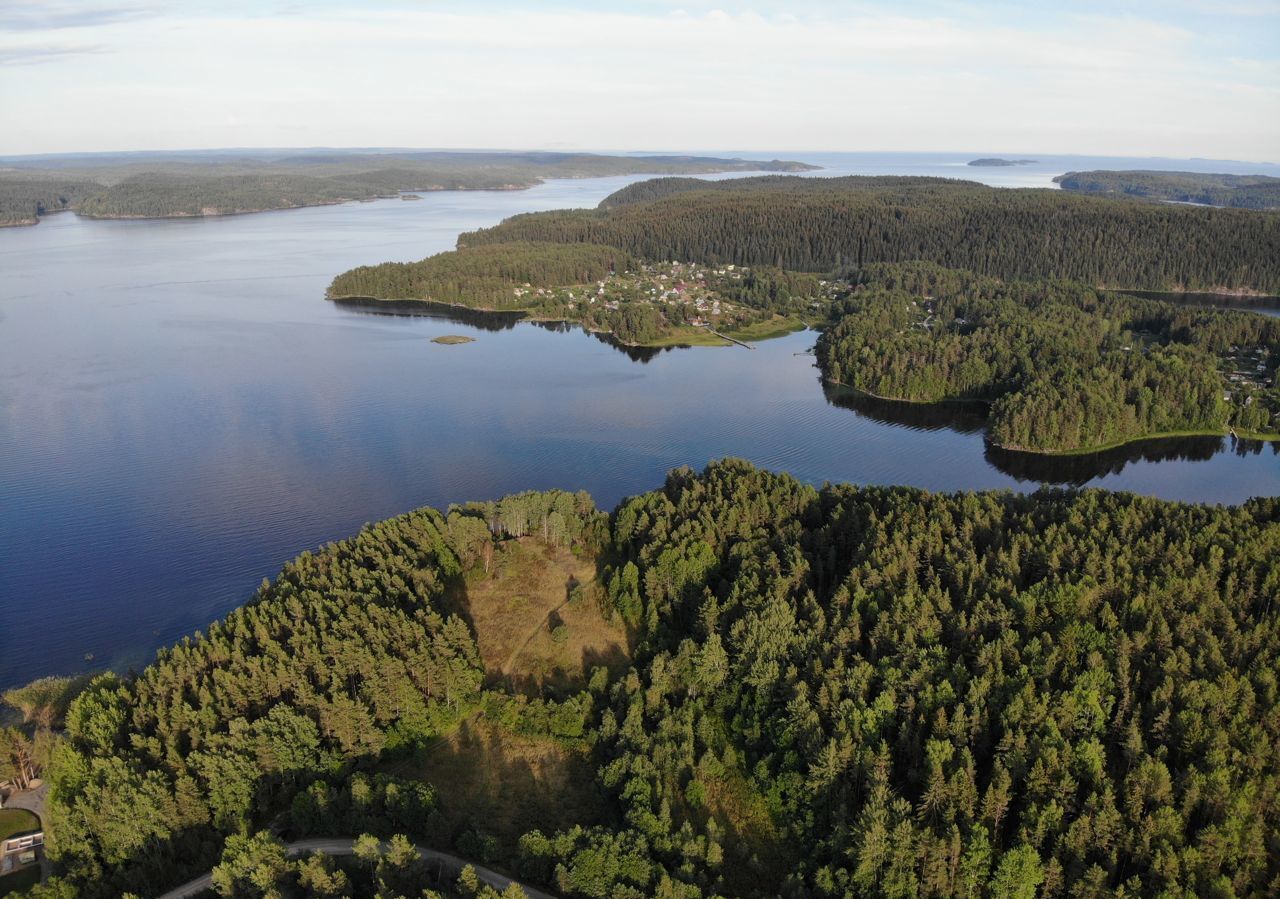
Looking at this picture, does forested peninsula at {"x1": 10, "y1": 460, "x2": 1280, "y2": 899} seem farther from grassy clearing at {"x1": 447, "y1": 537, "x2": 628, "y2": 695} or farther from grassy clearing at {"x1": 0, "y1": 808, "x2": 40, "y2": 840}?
grassy clearing at {"x1": 0, "y1": 808, "x2": 40, "y2": 840}

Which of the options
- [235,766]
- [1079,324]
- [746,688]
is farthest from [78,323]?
[1079,324]

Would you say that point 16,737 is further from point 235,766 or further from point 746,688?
point 746,688

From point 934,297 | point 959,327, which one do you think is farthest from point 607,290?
point 959,327

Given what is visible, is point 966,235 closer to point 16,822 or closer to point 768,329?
point 768,329

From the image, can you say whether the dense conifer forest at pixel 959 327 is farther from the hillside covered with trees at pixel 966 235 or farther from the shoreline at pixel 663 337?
the hillside covered with trees at pixel 966 235

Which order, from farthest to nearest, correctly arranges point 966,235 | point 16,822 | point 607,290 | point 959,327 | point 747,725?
point 966,235
point 607,290
point 959,327
point 747,725
point 16,822

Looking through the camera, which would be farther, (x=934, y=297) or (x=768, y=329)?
(x=934, y=297)
